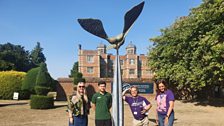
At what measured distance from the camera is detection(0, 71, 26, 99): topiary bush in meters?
28.7

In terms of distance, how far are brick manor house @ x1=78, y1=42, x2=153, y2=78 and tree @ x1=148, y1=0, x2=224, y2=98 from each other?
3487 cm

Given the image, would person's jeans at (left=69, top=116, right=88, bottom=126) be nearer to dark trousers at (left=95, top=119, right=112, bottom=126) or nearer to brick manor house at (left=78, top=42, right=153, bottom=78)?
dark trousers at (left=95, top=119, right=112, bottom=126)

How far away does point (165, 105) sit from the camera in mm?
6449

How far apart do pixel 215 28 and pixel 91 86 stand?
50.7 feet

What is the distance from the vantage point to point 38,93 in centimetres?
2044

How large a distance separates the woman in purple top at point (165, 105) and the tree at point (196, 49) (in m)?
13.1

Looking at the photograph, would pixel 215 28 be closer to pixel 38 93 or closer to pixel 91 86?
pixel 38 93

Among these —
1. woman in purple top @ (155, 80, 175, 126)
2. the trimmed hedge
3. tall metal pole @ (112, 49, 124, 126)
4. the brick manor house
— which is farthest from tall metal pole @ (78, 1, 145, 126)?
the brick manor house

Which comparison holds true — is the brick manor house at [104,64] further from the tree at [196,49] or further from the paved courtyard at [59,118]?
the paved courtyard at [59,118]

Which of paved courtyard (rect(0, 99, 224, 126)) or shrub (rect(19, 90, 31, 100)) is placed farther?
shrub (rect(19, 90, 31, 100))

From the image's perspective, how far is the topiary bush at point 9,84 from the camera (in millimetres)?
28672

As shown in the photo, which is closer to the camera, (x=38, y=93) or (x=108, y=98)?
(x=108, y=98)

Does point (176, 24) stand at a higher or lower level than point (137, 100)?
higher

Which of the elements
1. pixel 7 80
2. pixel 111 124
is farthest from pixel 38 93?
pixel 111 124
